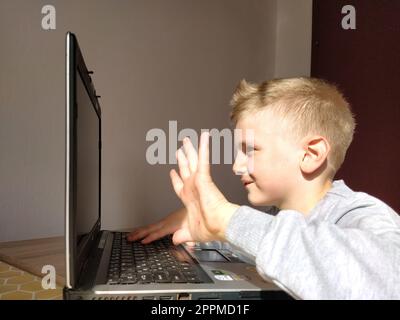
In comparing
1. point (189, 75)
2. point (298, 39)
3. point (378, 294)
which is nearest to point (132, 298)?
point (378, 294)

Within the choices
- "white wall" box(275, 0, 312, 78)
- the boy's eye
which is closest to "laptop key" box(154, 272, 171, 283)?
the boy's eye

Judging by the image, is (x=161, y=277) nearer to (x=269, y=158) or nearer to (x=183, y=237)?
(x=183, y=237)

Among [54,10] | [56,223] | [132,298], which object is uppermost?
[54,10]

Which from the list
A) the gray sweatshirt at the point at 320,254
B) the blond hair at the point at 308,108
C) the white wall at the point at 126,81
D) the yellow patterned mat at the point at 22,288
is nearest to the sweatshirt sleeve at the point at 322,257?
the gray sweatshirt at the point at 320,254

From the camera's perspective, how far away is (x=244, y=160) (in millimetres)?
599

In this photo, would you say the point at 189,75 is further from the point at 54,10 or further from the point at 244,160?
the point at 244,160

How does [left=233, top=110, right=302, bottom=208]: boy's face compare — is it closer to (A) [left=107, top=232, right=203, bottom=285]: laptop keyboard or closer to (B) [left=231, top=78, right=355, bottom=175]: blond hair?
(B) [left=231, top=78, right=355, bottom=175]: blond hair

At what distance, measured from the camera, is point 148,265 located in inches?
22.5

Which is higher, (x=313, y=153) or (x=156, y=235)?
(x=313, y=153)

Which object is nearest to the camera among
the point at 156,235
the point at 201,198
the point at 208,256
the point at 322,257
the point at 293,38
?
the point at 322,257

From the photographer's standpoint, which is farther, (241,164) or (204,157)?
(241,164)

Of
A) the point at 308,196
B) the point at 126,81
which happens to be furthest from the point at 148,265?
the point at 126,81

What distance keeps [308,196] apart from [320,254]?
9.0 inches
